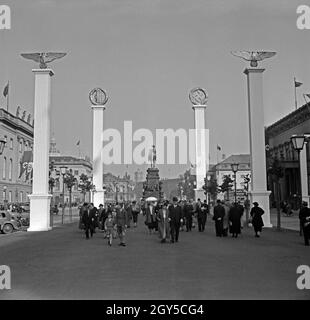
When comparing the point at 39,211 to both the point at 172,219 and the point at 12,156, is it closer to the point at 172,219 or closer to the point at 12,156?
the point at 172,219

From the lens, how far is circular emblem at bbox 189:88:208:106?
43781 mm

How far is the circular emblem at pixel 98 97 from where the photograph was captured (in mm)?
45806

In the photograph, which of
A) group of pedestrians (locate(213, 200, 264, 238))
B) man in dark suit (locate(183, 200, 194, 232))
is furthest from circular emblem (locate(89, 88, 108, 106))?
group of pedestrians (locate(213, 200, 264, 238))

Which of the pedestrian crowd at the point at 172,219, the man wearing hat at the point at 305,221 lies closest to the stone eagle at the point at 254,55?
the pedestrian crowd at the point at 172,219

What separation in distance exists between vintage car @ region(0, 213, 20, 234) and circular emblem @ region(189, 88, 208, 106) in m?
22.8

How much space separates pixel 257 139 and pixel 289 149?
46.6m

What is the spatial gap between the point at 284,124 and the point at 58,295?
70.2 meters

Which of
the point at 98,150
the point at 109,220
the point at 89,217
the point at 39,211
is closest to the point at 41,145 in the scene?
the point at 39,211

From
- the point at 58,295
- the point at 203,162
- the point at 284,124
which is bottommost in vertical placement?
the point at 58,295

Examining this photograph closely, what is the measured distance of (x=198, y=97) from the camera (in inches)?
1737

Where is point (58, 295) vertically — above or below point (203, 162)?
below
